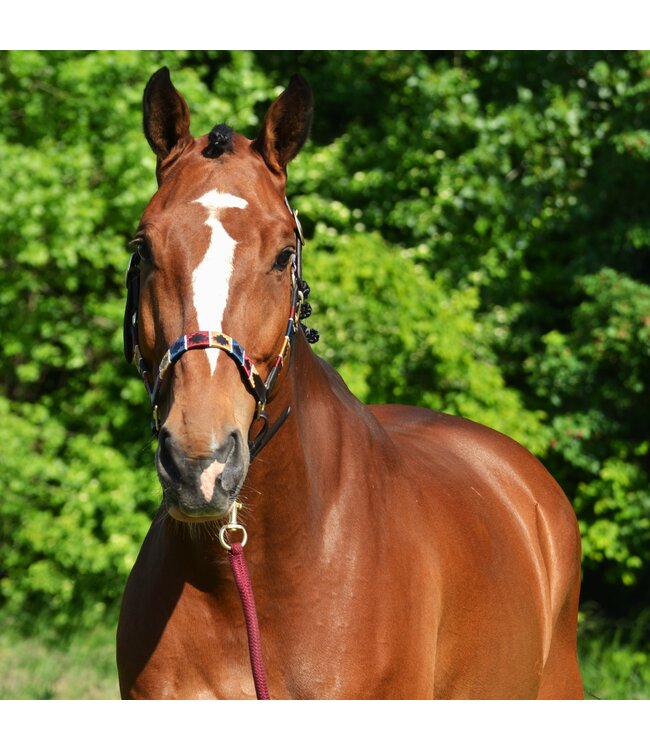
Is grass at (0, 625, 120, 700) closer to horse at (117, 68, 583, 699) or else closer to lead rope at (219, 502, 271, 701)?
horse at (117, 68, 583, 699)

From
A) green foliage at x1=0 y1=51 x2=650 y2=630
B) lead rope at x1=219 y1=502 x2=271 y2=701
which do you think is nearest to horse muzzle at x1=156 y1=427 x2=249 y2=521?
lead rope at x1=219 y1=502 x2=271 y2=701

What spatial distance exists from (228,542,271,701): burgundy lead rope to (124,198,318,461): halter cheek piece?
0.29m

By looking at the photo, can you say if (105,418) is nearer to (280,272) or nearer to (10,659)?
(10,659)

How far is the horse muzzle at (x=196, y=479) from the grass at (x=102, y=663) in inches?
196

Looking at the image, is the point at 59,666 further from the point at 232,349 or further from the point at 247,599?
the point at 232,349

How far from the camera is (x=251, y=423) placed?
2.57m

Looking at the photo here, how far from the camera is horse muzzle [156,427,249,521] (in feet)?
7.38

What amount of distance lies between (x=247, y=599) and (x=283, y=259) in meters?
0.92

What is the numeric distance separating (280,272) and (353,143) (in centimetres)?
741

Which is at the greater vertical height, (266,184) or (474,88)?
(474,88)

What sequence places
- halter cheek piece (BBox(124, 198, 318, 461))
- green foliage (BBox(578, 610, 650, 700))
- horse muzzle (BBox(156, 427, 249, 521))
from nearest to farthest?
horse muzzle (BBox(156, 427, 249, 521)) < halter cheek piece (BBox(124, 198, 318, 461)) < green foliage (BBox(578, 610, 650, 700))

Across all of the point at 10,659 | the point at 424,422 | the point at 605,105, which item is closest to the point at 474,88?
the point at 605,105

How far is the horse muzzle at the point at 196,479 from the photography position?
7.38 ft

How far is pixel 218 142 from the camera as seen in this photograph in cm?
281
